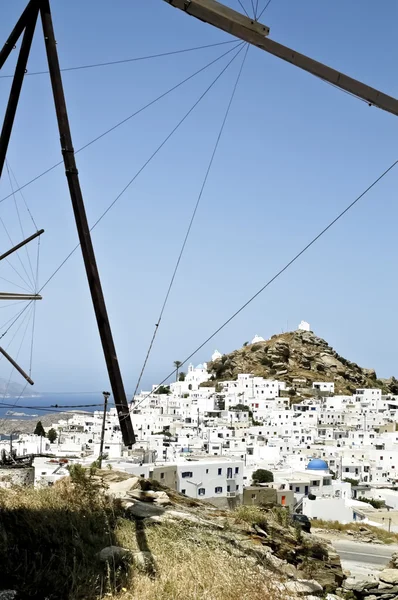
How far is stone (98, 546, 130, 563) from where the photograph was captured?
6.59 metres

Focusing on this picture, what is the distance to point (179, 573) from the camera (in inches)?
251

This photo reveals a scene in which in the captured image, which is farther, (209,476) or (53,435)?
(53,435)

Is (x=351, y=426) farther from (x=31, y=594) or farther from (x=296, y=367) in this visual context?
(x=31, y=594)

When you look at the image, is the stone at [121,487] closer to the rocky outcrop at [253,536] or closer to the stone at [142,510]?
the rocky outcrop at [253,536]

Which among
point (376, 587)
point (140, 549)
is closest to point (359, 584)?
point (376, 587)

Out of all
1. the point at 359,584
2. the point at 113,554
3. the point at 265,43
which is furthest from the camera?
the point at 359,584

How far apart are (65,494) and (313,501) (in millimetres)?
29150

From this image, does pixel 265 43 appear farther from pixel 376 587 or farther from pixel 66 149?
pixel 376 587

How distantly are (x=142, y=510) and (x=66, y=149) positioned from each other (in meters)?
4.76

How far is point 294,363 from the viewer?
13038 cm

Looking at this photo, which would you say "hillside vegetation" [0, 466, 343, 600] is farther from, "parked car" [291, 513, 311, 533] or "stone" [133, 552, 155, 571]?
"parked car" [291, 513, 311, 533]

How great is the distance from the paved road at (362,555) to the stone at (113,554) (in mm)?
12138

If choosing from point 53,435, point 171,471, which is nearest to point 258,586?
point 171,471

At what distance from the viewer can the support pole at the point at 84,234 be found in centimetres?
649
